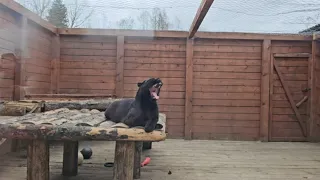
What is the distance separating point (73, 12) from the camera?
536 centimetres

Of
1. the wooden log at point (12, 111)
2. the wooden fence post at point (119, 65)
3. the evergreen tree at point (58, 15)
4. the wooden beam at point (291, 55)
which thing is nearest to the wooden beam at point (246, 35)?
the wooden beam at point (291, 55)

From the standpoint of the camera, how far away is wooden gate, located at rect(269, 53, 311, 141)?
18.4ft

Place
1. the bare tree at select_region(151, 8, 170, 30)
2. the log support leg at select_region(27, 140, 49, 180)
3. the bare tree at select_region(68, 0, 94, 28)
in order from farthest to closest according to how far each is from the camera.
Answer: the bare tree at select_region(151, 8, 170, 30) → the bare tree at select_region(68, 0, 94, 28) → the log support leg at select_region(27, 140, 49, 180)

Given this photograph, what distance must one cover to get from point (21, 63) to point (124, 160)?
2.62 metres

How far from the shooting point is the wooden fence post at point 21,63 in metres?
4.13

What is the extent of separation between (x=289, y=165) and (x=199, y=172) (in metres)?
1.09

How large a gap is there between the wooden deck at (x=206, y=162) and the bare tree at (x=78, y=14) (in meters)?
1.96

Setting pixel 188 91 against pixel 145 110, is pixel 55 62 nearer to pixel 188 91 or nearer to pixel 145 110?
pixel 188 91

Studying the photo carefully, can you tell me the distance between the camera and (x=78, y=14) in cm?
536

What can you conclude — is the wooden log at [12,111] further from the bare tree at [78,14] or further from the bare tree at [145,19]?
the bare tree at [145,19]

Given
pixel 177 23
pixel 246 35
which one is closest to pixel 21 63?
pixel 177 23

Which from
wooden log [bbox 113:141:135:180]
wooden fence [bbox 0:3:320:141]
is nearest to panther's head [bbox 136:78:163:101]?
wooden log [bbox 113:141:135:180]

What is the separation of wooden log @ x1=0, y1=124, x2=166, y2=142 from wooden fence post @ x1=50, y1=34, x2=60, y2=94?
346 centimetres

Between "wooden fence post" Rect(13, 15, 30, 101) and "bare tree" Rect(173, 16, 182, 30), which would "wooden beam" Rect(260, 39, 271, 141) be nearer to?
"bare tree" Rect(173, 16, 182, 30)
